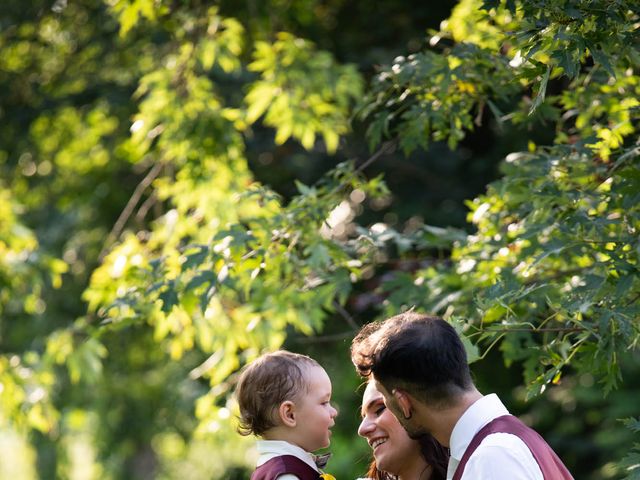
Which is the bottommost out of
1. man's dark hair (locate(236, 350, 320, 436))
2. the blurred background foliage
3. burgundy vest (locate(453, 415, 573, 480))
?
Result: the blurred background foliage

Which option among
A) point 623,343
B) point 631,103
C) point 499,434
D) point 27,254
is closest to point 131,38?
point 27,254

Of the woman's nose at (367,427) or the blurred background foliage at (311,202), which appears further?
the blurred background foliage at (311,202)

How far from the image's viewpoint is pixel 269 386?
2988 millimetres

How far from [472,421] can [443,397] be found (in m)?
0.09

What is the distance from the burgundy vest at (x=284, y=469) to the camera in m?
2.81

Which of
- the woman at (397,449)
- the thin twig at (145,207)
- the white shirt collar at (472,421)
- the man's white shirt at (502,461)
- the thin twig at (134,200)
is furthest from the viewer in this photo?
the thin twig at (145,207)

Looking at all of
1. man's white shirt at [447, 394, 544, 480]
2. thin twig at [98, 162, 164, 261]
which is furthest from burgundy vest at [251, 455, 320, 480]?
thin twig at [98, 162, 164, 261]

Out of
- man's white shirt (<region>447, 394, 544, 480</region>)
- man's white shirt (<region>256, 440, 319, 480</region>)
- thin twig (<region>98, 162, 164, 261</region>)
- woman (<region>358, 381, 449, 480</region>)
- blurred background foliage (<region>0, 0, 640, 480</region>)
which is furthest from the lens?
thin twig (<region>98, 162, 164, 261</region>)

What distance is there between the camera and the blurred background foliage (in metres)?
3.50

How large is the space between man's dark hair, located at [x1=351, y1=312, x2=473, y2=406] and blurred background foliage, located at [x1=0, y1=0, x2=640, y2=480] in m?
0.69

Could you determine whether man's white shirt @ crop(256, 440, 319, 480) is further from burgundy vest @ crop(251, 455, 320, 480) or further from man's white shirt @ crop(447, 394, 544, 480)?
man's white shirt @ crop(447, 394, 544, 480)

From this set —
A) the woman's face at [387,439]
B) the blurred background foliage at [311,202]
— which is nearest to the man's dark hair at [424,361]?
the woman's face at [387,439]

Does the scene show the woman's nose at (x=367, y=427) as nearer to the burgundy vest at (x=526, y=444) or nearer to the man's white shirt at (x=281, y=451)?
the man's white shirt at (x=281, y=451)

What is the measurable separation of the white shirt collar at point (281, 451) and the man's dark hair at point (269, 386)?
0.21ft
